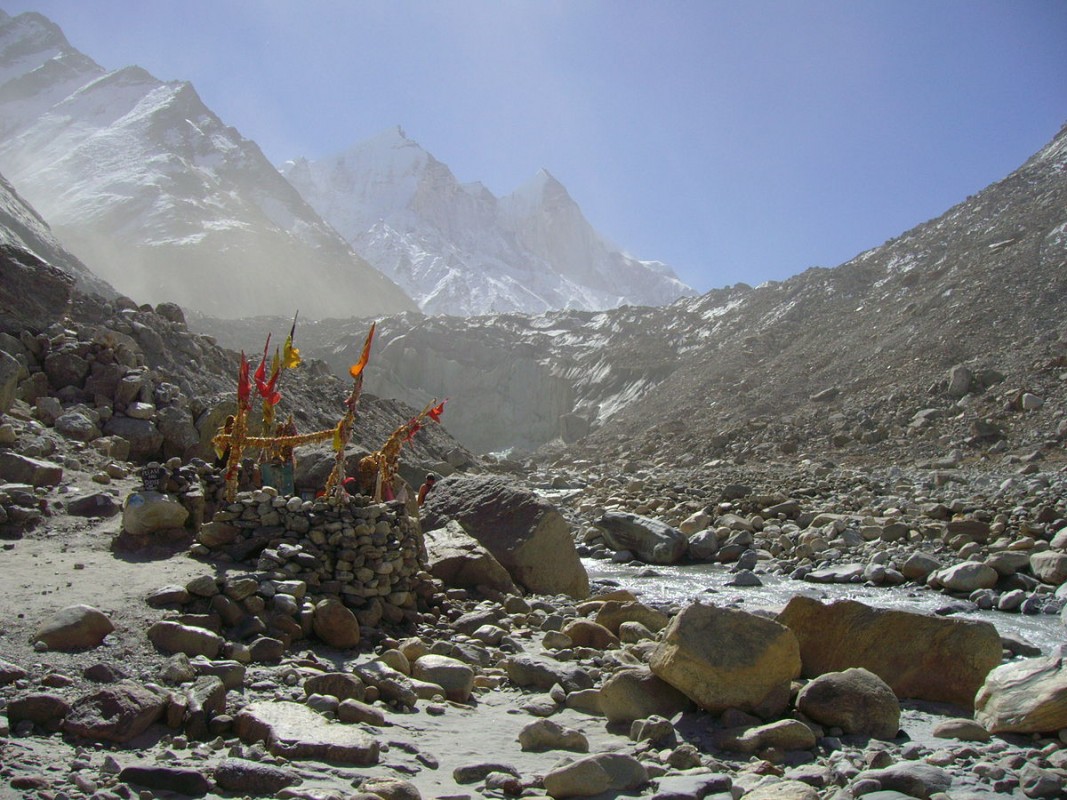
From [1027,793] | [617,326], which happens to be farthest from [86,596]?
[617,326]

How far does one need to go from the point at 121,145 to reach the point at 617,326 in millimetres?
87703

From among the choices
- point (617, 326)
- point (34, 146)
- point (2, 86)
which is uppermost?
point (2, 86)

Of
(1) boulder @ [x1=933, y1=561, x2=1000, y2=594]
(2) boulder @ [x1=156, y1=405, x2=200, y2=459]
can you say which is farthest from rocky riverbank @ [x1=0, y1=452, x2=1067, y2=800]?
(1) boulder @ [x1=933, y1=561, x2=1000, y2=594]

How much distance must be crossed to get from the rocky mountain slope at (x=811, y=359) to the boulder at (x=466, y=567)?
55.7 feet

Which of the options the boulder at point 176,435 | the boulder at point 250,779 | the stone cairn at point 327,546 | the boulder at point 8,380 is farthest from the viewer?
the boulder at point 176,435

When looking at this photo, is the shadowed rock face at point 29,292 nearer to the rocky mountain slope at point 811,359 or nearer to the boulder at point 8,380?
the boulder at point 8,380

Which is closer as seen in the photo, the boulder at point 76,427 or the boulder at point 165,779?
the boulder at point 165,779

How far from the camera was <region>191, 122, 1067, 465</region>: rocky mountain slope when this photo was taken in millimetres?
26375

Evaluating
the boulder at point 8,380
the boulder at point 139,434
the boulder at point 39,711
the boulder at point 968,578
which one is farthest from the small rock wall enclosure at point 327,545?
the boulder at point 968,578

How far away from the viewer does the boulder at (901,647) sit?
667cm

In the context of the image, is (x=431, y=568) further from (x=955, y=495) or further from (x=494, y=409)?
(x=494, y=409)

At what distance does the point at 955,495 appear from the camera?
1759 cm

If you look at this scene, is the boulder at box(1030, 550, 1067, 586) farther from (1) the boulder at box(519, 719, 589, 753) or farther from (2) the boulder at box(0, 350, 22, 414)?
(2) the boulder at box(0, 350, 22, 414)

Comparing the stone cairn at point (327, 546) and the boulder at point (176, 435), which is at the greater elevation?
the boulder at point (176, 435)
